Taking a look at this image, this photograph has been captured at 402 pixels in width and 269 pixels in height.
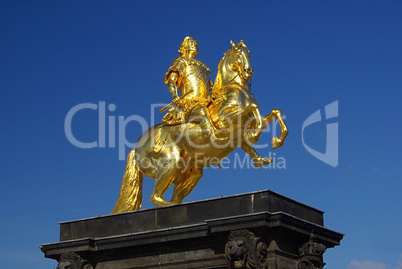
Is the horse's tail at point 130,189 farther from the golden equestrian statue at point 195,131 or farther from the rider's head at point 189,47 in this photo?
the rider's head at point 189,47

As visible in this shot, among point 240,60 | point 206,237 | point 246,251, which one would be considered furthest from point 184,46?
point 246,251

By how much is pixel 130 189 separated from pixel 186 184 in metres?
1.30

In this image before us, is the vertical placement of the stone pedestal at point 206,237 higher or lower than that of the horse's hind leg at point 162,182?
lower

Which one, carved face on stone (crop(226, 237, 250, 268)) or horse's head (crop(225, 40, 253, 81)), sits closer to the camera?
carved face on stone (crop(226, 237, 250, 268))

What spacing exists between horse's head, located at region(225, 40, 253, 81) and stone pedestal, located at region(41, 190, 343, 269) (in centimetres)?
361

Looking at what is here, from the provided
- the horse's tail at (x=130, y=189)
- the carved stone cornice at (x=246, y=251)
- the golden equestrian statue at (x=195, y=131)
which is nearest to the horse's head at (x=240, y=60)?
the golden equestrian statue at (x=195, y=131)

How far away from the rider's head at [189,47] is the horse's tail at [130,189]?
2.82 metres

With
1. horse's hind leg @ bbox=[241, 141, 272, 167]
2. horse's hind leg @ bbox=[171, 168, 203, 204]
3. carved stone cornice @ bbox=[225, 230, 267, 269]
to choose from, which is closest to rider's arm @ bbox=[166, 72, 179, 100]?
horse's hind leg @ bbox=[171, 168, 203, 204]

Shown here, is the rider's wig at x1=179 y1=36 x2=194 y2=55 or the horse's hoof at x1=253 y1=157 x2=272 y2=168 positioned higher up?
the rider's wig at x1=179 y1=36 x2=194 y2=55

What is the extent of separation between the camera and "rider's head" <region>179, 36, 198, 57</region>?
727 inches

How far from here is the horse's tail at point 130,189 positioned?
1725cm

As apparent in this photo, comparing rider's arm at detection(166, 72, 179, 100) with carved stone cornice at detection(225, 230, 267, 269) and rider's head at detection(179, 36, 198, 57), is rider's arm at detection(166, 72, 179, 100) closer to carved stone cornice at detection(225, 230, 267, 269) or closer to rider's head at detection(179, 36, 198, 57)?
rider's head at detection(179, 36, 198, 57)

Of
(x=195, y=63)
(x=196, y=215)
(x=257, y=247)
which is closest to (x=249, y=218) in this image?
(x=257, y=247)

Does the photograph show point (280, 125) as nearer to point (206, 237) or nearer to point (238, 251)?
point (206, 237)
